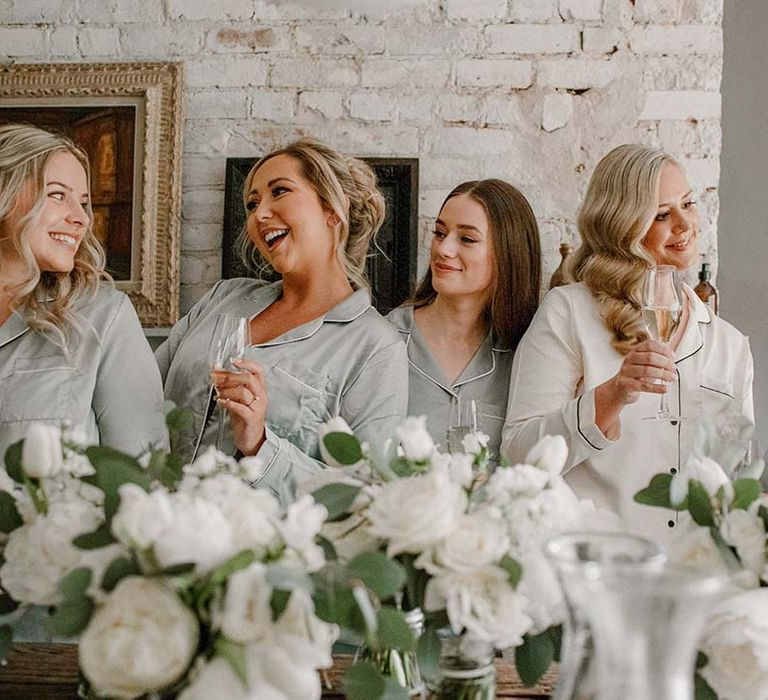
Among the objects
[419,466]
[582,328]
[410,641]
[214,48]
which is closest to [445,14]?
[214,48]

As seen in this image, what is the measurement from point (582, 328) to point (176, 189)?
1279 mm

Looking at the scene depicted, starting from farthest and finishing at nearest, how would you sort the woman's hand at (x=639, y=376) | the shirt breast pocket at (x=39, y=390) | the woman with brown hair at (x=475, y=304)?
the woman with brown hair at (x=475, y=304) → the shirt breast pocket at (x=39, y=390) → the woman's hand at (x=639, y=376)

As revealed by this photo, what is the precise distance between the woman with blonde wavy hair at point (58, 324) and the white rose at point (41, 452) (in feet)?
3.44

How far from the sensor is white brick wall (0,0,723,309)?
271 cm

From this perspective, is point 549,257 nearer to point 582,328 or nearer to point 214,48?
point 582,328

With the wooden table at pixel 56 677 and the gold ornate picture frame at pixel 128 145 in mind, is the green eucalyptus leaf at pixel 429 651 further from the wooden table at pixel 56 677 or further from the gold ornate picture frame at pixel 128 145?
the gold ornate picture frame at pixel 128 145

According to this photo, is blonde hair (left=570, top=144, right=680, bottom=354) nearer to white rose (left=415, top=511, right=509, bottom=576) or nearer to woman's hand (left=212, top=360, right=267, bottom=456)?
woman's hand (left=212, top=360, right=267, bottom=456)

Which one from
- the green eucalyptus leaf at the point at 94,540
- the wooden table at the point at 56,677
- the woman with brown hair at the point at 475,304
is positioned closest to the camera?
the green eucalyptus leaf at the point at 94,540

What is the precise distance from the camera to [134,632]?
0.73 metres

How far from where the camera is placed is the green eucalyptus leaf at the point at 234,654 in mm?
712

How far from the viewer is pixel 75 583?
2.53ft

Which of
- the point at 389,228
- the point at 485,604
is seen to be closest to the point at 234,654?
the point at 485,604

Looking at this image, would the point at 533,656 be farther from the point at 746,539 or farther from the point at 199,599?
the point at 199,599

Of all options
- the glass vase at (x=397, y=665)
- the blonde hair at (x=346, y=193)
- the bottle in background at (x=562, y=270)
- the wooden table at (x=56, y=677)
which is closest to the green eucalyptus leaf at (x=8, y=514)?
the wooden table at (x=56, y=677)
